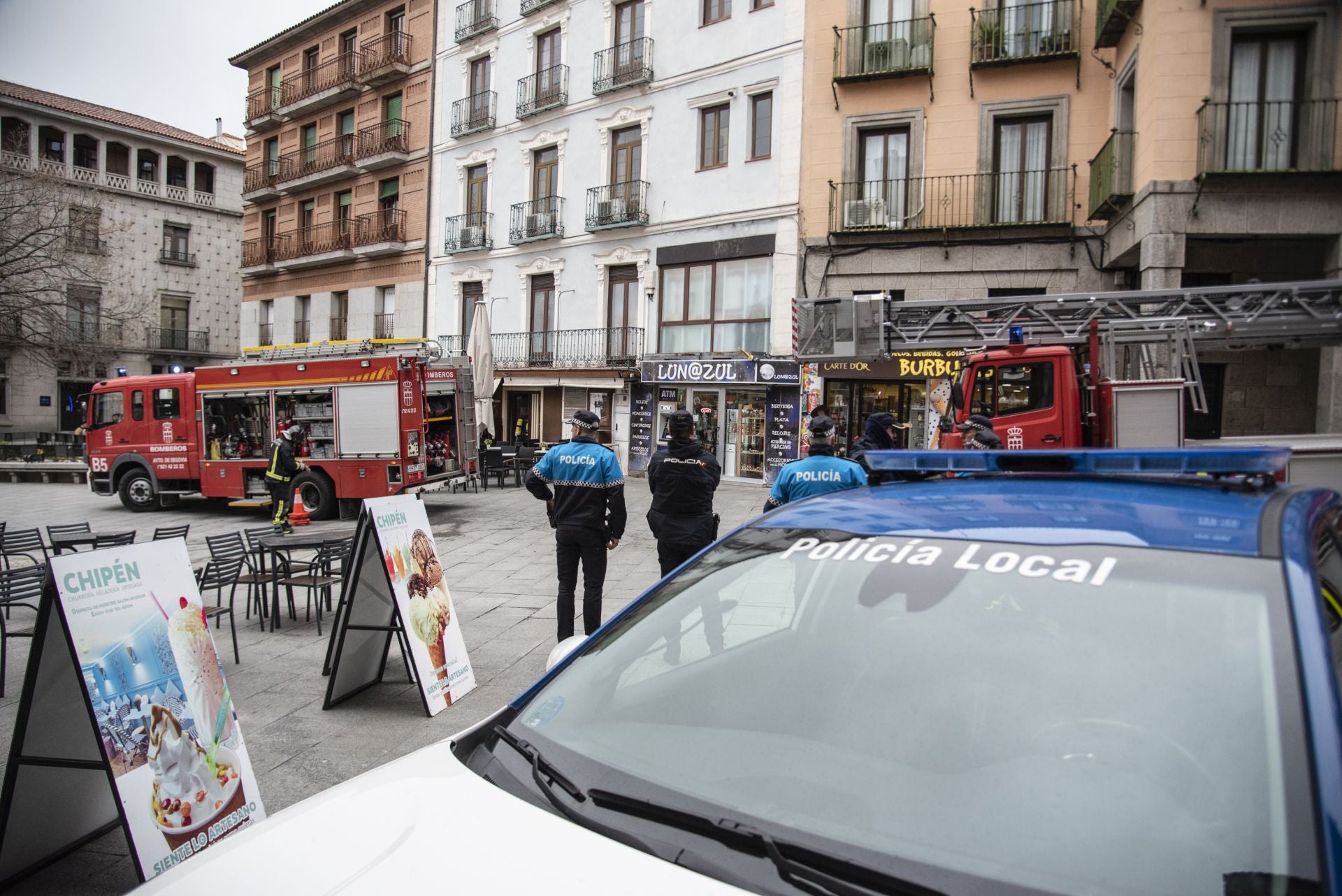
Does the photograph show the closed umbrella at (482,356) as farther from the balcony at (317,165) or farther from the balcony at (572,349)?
the balcony at (317,165)

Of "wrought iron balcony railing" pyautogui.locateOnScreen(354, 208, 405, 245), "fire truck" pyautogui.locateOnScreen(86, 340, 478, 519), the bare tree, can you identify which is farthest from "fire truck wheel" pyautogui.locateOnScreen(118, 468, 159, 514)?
"wrought iron balcony railing" pyautogui.locateOnScreen(354, 208, 405, 245)

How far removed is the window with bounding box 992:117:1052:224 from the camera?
54.6ft

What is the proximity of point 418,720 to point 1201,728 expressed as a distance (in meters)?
4.34

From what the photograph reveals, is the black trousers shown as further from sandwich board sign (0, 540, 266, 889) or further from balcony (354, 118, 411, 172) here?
balcony (354, 118, 411, 172)

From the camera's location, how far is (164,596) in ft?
11.2

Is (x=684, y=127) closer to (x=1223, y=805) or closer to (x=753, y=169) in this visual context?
(x=753, y=169)

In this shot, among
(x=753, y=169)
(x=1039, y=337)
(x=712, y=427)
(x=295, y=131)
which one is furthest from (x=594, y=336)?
(x=295, y=131)

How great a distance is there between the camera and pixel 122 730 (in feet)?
10.0

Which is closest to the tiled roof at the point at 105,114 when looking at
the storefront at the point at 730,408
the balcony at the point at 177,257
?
the balcony at the point at 177,257

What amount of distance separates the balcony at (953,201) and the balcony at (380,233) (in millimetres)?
15919

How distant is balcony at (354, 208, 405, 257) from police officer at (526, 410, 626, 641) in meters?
23.9

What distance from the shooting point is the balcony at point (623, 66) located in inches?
841

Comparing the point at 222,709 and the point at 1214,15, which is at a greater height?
the point at 1214,15

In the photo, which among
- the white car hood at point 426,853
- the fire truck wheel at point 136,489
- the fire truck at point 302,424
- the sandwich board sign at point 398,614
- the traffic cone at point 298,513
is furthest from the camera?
the fire truck wheel at point 136,489
